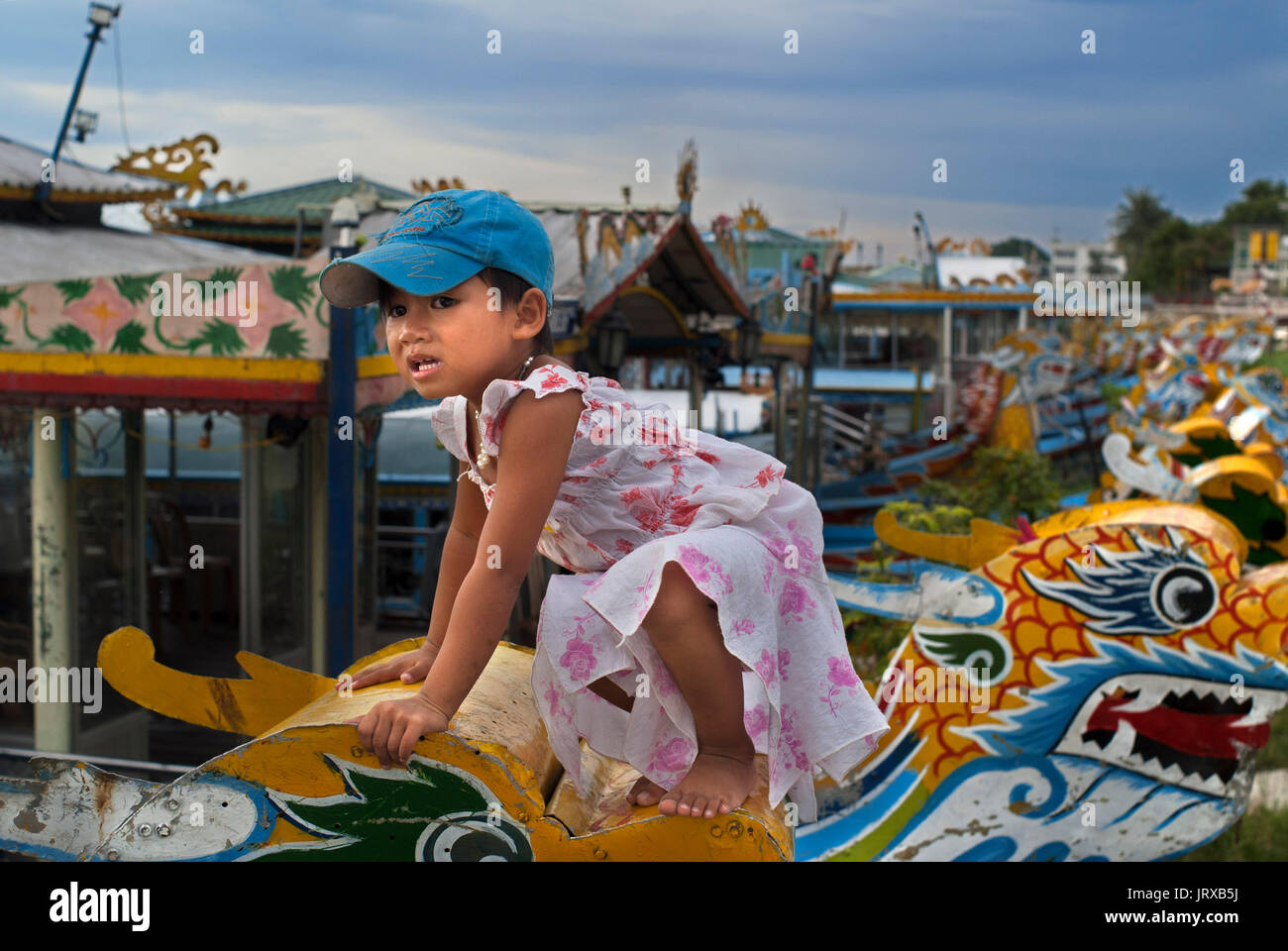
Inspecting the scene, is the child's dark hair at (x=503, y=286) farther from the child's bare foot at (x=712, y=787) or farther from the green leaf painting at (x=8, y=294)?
the green leaf painting at (x=8, y=294)

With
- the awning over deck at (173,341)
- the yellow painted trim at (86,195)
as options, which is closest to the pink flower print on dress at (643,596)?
the awning over deck at (173,341)

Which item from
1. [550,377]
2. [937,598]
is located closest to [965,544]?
[937,598]

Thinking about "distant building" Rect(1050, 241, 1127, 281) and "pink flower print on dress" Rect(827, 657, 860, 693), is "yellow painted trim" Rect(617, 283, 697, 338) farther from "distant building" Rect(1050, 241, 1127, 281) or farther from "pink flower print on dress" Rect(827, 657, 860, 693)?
"distant building" Rect(1050, 241, 1127, 281)

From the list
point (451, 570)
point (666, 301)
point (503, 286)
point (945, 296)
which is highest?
point (945, 296)

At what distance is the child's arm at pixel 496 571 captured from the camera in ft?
5.15

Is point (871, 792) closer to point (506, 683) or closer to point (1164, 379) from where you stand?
point (506, 683)

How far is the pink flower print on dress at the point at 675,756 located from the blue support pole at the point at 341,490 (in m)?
3.48

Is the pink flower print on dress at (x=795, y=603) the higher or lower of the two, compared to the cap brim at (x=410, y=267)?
lower

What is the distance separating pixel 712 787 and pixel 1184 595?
92.1 inches

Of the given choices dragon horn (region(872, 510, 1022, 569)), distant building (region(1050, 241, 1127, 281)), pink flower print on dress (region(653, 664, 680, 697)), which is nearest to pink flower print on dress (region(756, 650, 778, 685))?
pink flower print on dress (region(653, 664, 680, 697))

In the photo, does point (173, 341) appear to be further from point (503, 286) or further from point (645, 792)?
point (645, 792)

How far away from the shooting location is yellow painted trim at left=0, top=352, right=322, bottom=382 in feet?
16.3

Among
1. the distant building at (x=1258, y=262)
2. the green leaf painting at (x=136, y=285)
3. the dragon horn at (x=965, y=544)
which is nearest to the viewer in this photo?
the dragon horn at (x=965, y=544)

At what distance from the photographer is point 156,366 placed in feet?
16.4
